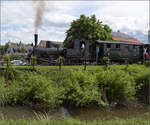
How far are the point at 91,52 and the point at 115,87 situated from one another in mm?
10840

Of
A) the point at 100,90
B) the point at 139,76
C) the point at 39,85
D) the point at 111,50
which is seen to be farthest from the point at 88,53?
the point at 39,85

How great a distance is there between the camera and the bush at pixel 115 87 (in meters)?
7.05

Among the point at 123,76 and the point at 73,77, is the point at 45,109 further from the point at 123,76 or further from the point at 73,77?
the point at 123,76

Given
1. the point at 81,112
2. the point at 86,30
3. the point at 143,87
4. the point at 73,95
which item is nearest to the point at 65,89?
the point at 73,95

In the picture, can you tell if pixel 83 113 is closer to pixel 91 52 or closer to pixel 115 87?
pixel 115 87

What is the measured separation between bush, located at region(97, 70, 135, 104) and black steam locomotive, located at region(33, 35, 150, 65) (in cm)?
806

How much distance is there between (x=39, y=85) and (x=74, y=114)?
1.60 meters

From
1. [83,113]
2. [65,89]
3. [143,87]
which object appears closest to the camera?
[83,113]

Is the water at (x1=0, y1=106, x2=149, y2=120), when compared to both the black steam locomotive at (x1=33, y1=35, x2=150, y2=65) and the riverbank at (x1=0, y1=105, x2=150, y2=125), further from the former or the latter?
the black steam locomotive at (x1=33, y1=35, x2=150, y2=65)

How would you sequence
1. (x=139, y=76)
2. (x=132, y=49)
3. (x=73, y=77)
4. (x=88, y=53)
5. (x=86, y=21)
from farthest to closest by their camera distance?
(x=86, y=21)
(x=132, y=49)
(x=88, y=53)
(x=139, y=76)
(x=73, y=77)

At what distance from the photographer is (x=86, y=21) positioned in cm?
2944

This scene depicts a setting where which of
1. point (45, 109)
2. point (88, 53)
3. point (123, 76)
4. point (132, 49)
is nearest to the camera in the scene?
point (45, 109)

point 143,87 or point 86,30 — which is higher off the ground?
point 86,30

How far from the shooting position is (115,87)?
7.09 meters
